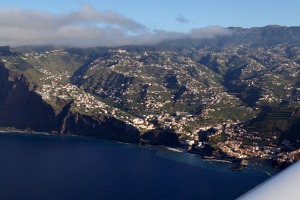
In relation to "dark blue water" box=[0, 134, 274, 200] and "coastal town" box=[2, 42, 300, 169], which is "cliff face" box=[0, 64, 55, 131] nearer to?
"coastal town" box=[2, 42, 300, 169]

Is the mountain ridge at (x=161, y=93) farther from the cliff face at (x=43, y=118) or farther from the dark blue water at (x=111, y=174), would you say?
the dark blue water at (x=111, y=174)

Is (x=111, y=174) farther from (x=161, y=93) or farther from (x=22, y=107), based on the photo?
(x=161, y=93)

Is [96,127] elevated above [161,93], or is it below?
below

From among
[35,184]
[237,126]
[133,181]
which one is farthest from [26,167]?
[237,126]

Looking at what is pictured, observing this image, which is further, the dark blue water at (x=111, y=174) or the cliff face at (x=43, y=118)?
the cliff face at (x=43, y=118)

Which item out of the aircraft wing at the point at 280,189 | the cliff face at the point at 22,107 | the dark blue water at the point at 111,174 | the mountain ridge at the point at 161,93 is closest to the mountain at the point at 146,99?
the cliff face at the point at 22,107

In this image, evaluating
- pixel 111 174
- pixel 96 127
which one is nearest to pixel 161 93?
pixel 96 127

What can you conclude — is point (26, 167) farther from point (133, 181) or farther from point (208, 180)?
point (208, 180)

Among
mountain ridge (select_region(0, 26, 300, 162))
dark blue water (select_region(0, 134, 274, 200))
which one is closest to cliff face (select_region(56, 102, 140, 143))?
mountain ridge (select_region(0, 26, 300, 162))
